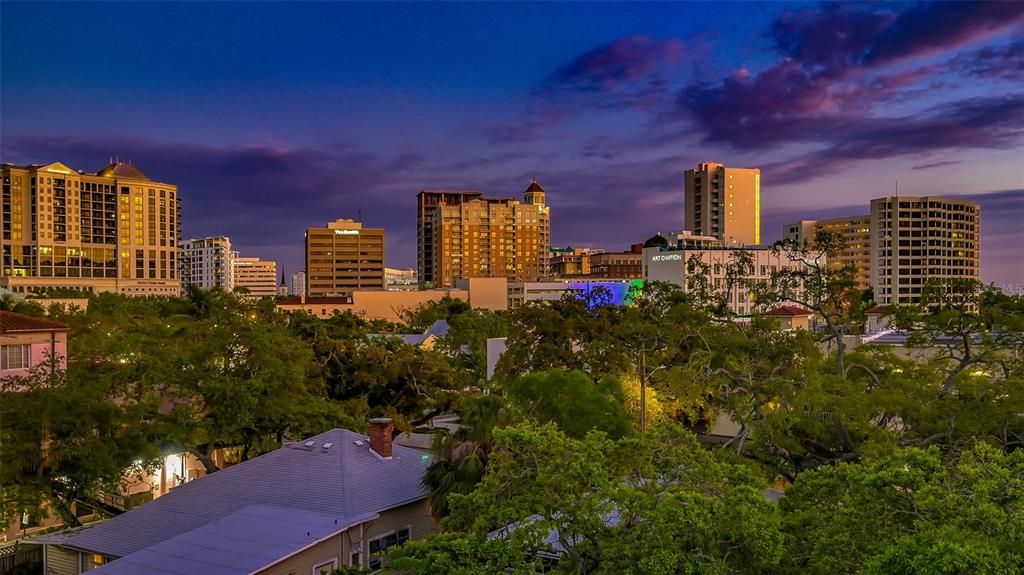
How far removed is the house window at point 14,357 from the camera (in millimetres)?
26688

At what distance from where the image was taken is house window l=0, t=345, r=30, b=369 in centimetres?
2669

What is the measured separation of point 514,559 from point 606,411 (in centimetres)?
1110

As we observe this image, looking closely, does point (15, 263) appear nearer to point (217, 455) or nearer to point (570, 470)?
point (217, 455)

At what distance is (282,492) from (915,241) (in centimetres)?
15988

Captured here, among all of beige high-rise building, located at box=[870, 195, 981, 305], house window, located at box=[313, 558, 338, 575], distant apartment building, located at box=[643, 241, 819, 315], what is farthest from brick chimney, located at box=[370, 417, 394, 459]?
beige high-rise building, located at box=[870, 195, 981, 305]

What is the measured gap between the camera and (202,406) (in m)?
25.9

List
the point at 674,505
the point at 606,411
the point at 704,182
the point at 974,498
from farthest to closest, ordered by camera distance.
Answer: the point at 704,182 < the point at 606,411 < the point at 674,505 < the point at 974,498

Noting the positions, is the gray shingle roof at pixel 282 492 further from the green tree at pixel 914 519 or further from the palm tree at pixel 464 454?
the green tree at pixel 914 519

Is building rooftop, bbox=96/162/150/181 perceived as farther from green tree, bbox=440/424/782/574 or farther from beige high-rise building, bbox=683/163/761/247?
green tree, bbox=440/424/782/574

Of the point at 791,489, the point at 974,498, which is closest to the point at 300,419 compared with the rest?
the point at 791,489

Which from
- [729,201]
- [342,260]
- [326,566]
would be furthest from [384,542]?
[342,260]

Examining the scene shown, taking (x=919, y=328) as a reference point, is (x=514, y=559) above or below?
below

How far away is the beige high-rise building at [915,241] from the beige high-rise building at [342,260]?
118752 millimetres

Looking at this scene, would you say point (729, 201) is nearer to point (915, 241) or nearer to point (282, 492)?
point (915, 241)
